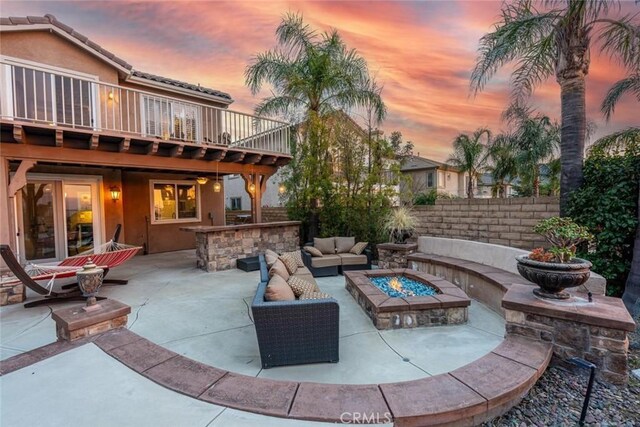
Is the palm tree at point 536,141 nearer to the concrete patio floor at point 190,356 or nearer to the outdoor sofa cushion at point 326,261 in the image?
the outdoor sofa cushion at point 326,261

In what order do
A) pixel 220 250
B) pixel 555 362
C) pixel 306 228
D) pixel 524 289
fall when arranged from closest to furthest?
pixel 555 362 → pixel 524 289 → pixel 220 250 → pixel 306 228

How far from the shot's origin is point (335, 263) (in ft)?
22.5

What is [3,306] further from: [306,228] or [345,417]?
[306,228]

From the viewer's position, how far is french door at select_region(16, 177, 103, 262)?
309 inches

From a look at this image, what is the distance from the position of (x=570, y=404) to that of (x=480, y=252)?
3.66 m

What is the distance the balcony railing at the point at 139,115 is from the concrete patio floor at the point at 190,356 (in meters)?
4.28

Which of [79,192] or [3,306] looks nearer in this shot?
[3,306]

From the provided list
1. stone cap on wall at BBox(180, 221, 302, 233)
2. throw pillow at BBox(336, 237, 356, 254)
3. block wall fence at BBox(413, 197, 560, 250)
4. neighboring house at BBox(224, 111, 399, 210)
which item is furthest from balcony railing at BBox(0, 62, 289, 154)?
block wall fence at BBox(413, 197, 560, 250)

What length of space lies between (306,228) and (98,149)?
19.6 ft

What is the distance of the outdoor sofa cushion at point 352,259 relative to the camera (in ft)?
22.7

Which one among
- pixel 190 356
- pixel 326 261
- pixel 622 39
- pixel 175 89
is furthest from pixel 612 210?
pixel 175 89

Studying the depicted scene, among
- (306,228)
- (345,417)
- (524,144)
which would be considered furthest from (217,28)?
(524,144)

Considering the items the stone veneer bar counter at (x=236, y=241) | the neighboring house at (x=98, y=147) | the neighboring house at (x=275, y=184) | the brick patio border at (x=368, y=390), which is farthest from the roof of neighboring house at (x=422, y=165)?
the brick patio border at (x=368, y=390)

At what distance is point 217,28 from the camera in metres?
8.14
